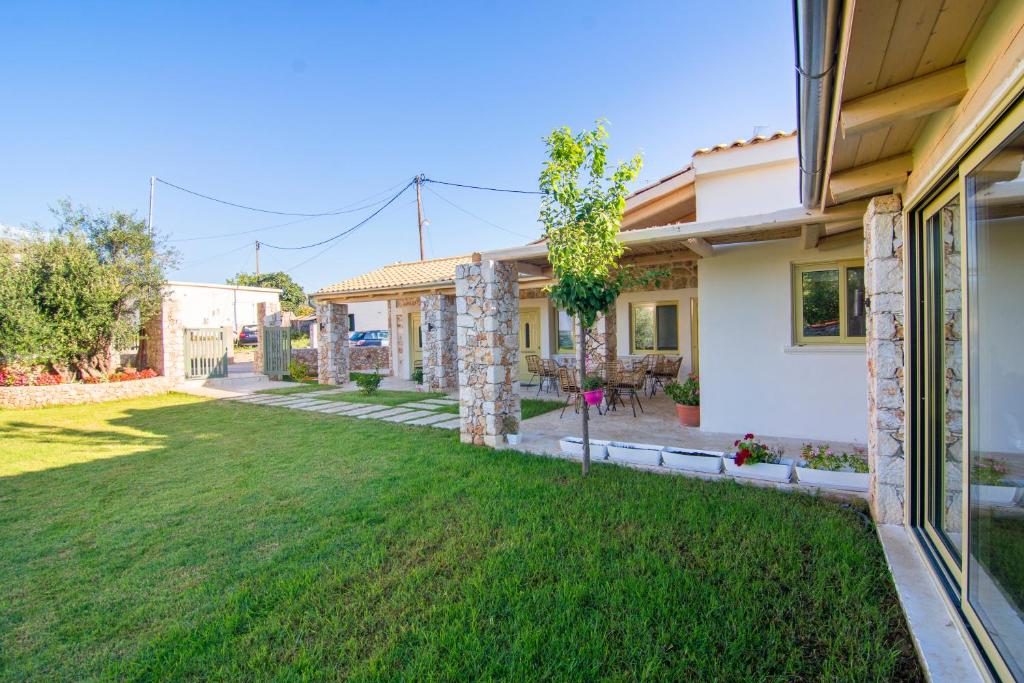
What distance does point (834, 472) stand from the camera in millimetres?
4348

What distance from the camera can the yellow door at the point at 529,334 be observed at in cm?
1349

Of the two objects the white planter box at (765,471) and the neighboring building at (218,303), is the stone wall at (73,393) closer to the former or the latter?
the neighboring building at (218,303)

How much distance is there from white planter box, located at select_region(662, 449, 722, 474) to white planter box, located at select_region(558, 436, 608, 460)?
729 millimetres

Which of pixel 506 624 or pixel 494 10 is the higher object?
pixel 494 10

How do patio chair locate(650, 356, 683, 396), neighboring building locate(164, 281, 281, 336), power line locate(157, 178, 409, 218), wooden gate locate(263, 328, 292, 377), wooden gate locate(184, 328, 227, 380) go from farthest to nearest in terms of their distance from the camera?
neighboring building locate(164, 281, 281, 336) → power line locate(157, 178, 409, 218) → wooden gate locate(263, 328, 292, 377) → wooden gate locate(184, 328, 227, 380) → patio chair locate(650, 356, 683, 396)

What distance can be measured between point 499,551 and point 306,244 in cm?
2673

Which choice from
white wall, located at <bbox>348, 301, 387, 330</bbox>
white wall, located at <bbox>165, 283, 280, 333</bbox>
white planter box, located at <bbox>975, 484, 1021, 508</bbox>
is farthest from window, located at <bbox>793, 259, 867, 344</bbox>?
white wall, located at <bbox>165, 283, 280, 333</bbox>

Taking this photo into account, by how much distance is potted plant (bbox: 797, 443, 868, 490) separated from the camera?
4.26 m

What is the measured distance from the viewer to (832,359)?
5871 millimetres

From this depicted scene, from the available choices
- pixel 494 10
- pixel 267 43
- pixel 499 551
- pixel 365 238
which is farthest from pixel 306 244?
pixel 499 551

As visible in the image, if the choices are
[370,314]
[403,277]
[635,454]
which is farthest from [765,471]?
[370,314]

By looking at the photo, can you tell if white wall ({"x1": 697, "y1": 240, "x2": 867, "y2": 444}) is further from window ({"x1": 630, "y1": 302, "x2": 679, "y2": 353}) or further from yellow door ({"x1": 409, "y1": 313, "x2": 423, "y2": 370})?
yellow door ({"x1": 409, "y1": 313, "x2": 423, "y2": 370})

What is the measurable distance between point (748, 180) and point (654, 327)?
5.19m

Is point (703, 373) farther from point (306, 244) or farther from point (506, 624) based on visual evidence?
point (306, 244)
